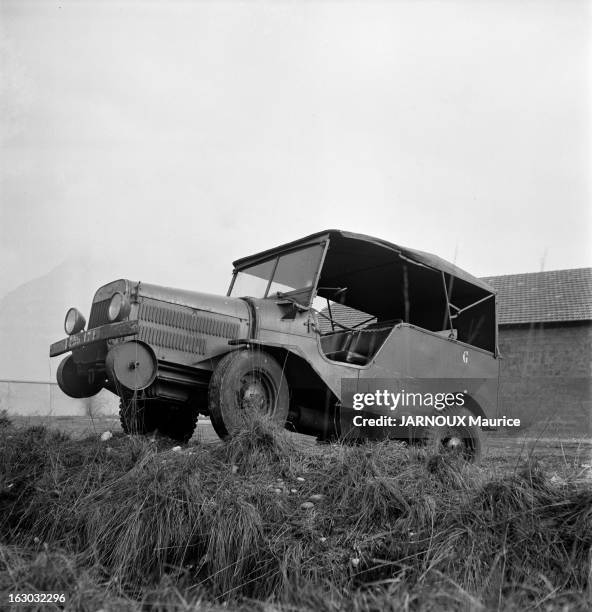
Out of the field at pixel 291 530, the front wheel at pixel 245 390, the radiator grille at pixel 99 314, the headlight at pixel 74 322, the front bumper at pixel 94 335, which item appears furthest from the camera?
the headlight at pixel 74 322

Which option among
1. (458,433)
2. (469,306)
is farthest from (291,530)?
(469,306)

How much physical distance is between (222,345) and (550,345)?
14.4 metres

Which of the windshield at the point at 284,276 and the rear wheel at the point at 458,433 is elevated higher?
the windshield at the point at 284,276

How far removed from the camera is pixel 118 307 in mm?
4867

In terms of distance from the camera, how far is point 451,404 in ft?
20.1

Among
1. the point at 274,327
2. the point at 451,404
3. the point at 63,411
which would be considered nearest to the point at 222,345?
the point at 274,327

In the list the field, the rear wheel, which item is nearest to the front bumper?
the field

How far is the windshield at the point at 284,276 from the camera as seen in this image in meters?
5.66

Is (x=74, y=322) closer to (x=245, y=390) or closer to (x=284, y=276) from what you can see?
(x=245, y=390)

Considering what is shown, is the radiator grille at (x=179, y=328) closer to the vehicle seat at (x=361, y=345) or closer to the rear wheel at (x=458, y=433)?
the vehicle seat at (x=361, y=345)

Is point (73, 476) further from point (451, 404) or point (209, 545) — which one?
point (451, 404)

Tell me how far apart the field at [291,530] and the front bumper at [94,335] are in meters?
1.01

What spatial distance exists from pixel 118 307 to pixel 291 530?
8.38 ft

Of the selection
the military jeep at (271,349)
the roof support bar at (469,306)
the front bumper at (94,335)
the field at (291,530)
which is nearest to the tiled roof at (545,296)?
the roof support bar at (469,306)
